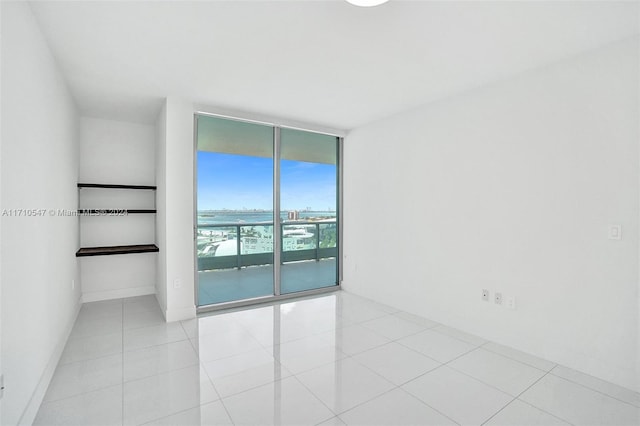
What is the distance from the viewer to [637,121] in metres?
2.23

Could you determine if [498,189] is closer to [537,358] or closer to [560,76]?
[560,76]

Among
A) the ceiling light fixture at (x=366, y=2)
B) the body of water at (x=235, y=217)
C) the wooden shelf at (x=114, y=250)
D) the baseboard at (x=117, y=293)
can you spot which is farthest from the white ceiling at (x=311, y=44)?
the baseboard at (x=117, y=293)

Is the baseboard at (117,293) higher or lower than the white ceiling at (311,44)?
lower

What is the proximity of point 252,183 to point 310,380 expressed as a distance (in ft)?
9.15

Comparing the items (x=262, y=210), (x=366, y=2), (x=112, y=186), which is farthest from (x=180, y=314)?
(x=366, y=2)

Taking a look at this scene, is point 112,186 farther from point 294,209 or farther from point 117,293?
point 294,209

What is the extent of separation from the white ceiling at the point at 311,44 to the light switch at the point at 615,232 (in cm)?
138

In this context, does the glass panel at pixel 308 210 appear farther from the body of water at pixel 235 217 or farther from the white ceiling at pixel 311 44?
the white ceiling at pixel 311 44

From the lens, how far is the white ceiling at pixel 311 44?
199 cm

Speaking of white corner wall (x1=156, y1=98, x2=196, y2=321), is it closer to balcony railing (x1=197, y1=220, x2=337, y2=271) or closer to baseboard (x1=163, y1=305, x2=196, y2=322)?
baseboard (x1=163, y1=305, x2=196, y2=322)

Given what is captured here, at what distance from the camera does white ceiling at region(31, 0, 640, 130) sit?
6.52 feet

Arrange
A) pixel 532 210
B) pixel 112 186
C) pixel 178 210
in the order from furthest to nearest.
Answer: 1. pixel 112 186
2. pixel 178 210
3. pixel 532 210

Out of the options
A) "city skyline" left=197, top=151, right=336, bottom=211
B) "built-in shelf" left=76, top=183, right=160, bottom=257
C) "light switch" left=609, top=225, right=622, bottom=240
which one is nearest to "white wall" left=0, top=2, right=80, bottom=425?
"built-in shelf" left=76, top=183, right=160, bottom=257

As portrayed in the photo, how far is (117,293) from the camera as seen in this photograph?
14.8ft
